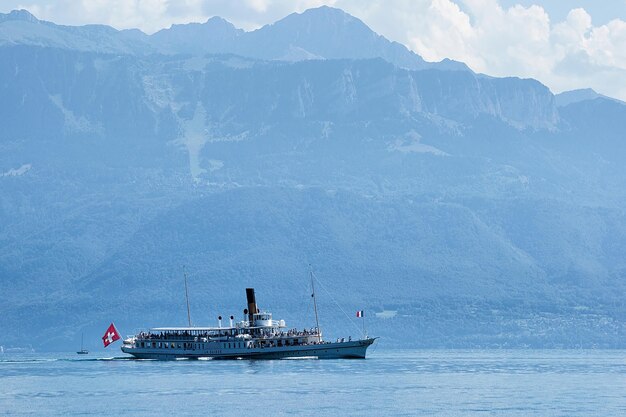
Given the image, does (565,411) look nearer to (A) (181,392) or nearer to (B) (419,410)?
(B) (419,410)

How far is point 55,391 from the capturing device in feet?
654

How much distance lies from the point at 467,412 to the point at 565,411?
32.8ft

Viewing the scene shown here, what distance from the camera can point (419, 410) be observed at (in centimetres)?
17238

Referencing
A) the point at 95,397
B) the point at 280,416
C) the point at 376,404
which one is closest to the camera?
the point at 280,416

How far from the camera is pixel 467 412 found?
6688 inches

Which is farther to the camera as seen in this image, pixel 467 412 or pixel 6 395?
pixel 6 395

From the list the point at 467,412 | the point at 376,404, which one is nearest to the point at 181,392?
the point at 376,404

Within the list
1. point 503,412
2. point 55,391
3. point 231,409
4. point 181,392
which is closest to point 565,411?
point 503,412

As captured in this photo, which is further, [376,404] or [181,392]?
[181,392]

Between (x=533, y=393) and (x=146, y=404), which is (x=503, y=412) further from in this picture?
(x=146, y=404)

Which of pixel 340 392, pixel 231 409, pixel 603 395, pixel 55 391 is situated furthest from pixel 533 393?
pixel 55 391

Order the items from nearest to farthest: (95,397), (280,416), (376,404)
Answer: (280,416)
(376,404)
(95,397)

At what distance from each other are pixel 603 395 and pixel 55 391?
62.8m

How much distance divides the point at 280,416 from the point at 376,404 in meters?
15.4
